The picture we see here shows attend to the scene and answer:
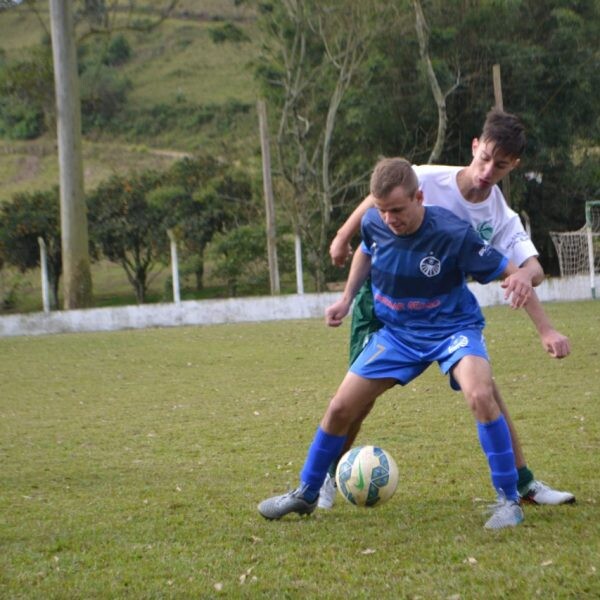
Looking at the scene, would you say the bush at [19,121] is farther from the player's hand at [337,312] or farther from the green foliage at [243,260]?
the player's hand at [337,312]

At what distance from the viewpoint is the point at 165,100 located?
193 ft

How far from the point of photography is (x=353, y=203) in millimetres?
32031

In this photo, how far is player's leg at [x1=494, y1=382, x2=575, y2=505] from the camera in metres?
5.42

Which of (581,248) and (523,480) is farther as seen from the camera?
(581,248)

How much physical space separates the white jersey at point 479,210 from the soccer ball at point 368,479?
1.18m

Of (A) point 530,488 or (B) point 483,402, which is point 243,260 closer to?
(A) point 530,488

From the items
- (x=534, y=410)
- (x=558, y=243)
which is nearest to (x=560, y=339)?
(x=534, y=410)

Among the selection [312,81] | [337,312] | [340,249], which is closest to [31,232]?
[312,81]

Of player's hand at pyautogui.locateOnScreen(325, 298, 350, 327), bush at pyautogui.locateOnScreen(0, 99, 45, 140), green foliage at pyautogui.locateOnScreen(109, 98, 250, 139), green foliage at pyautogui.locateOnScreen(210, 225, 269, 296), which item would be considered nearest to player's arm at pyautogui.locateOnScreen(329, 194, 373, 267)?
player's hand at pyautogui.locateOnScreen(325, 298, 350, 327)

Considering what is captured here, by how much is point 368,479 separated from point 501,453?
653 millimetres

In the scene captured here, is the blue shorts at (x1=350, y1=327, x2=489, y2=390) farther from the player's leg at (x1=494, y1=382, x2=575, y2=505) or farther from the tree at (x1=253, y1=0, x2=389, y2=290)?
the tree at (x1=253, y1=0, x2=389, y2=290)

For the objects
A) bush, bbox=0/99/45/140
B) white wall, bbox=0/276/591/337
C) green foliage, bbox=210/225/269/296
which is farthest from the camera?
bush, bbox=0/99/45/140

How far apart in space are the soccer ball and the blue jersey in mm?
607

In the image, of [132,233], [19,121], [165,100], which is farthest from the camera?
[165,100]
